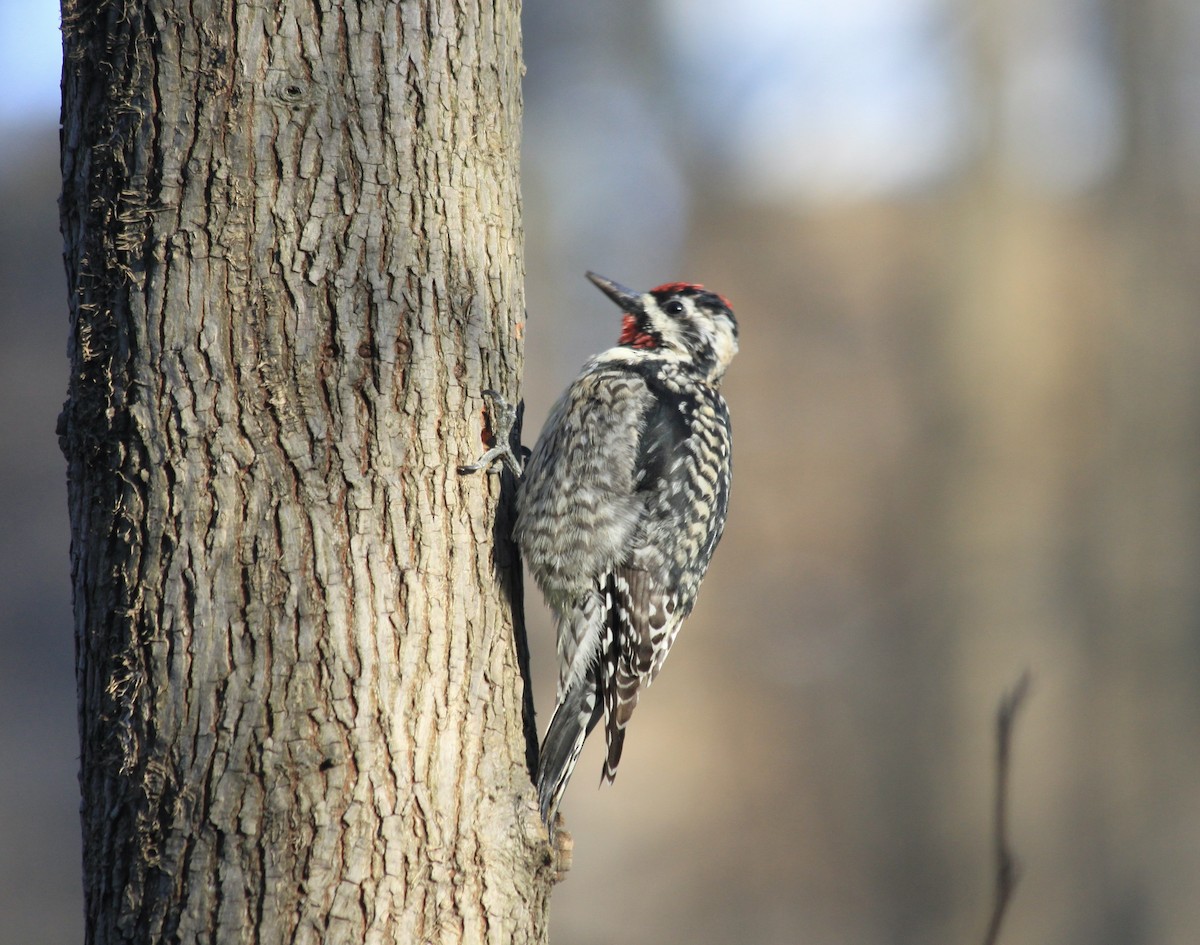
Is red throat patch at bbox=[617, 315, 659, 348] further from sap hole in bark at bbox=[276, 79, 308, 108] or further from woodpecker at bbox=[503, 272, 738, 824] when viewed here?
sap hole in bark at bbox=[276, 79, 308, 108]

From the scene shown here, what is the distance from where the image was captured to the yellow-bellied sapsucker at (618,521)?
320 cm

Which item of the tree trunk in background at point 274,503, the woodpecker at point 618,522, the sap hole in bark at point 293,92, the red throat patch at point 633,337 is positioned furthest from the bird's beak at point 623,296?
the sap hole in bark at point 293,92

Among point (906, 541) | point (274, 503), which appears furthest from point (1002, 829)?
point (906, 541)

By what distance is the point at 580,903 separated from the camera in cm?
867

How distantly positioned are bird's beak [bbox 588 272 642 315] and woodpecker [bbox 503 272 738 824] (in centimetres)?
27

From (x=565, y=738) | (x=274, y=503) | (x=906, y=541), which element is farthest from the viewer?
(x=906, y=541)

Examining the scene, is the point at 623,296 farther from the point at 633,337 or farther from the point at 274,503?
the point at 274,503

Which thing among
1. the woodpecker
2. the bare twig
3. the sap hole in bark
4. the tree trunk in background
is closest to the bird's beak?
the woodpecker

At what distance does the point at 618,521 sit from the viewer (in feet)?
11.2

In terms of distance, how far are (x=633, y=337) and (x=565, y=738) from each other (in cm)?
161

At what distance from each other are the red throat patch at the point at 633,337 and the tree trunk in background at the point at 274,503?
68.5 inches

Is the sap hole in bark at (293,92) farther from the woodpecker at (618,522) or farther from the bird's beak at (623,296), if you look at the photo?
the bird's beak at (623,296)

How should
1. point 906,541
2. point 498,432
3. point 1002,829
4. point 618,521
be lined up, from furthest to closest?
point 906,541
point 618,521
point 498,432
point 1002,829

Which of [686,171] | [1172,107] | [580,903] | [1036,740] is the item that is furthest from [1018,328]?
[580,903]
